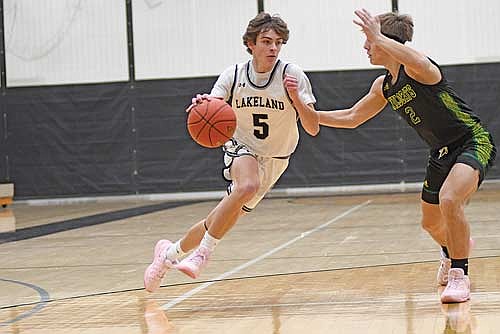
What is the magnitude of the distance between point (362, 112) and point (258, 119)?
654 millimetres

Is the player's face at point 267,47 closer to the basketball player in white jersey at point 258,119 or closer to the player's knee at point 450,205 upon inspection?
the basketball player in white jersey at point 258,119

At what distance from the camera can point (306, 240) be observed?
9469 millimetres

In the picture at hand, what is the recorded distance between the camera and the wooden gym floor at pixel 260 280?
4750 millimetres

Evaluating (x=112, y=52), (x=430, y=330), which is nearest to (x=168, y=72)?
(x=112, y=52)

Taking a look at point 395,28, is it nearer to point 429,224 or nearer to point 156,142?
point 429,224

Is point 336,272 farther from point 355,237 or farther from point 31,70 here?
point 31,70

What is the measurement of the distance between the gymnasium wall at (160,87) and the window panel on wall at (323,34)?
20mm

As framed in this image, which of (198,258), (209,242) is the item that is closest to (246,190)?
(209,242)

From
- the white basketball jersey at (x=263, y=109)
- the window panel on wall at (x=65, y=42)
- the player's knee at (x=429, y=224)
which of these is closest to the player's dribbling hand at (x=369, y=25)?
the white basketball jersey at (x=263, y=109)

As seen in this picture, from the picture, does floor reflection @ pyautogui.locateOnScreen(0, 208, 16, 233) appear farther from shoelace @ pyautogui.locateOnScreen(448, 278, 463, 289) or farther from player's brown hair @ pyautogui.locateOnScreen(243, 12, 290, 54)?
shoelace @ pyautogui.locateOnScreen(448, 278, 463, 289)

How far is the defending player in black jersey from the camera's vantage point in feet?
16.8

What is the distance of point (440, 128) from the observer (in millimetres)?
5344

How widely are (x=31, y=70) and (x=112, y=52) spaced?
1.81 m

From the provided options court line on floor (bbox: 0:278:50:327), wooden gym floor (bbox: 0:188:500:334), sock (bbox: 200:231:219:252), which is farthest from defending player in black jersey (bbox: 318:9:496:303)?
court line on floor (bbox: 0:278:50:327)
